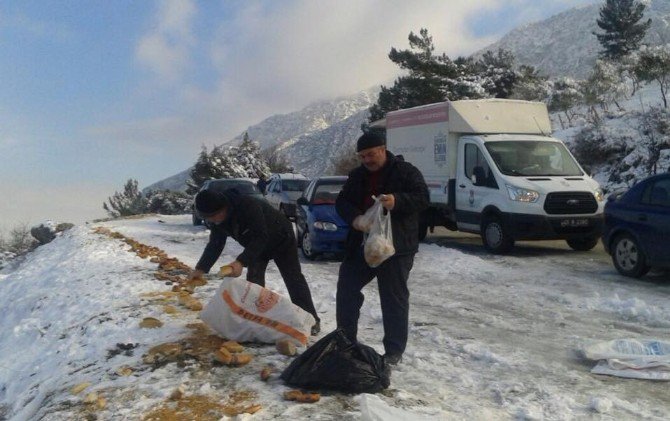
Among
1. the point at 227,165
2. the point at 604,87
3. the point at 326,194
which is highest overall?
the point at 604,87

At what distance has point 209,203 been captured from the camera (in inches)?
202

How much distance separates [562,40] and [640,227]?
561ft

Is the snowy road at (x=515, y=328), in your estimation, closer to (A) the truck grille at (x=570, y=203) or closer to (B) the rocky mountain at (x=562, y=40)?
(A) the truck grille at (x=570, y=203)

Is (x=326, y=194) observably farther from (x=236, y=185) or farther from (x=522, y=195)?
(x=236, y=185)

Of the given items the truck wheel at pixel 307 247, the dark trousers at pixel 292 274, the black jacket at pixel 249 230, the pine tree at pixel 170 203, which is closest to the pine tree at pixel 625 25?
the pine tree at pixel 170 203

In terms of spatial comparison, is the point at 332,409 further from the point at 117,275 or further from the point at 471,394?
the point at 117,275

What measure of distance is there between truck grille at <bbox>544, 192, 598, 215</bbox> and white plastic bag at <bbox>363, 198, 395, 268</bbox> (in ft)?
24.6

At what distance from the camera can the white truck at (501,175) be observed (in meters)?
11.3

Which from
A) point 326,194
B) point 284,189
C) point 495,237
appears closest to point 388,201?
point 495,237

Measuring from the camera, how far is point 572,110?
39.0m

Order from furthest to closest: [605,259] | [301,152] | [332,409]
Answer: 1. [301,152]
2. [605,259]
3. [332,409]

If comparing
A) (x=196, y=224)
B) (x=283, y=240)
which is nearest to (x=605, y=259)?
(x=283, y=240)

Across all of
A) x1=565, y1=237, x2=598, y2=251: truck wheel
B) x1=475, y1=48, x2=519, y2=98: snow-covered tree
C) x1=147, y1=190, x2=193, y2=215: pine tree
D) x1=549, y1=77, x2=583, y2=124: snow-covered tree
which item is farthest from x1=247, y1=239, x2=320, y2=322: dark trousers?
x1=147, y1=190, x2=193, y2=215: pine tree

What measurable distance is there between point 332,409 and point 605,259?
872 cm
